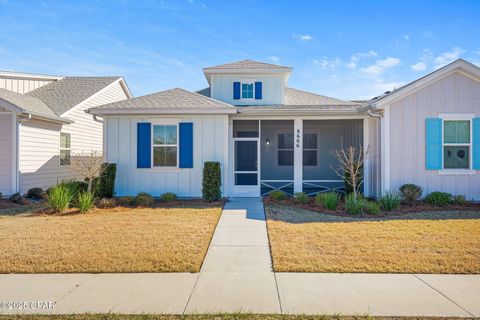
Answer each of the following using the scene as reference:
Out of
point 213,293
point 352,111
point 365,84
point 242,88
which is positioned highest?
point 365,84

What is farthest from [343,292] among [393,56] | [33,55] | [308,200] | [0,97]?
[33,55]

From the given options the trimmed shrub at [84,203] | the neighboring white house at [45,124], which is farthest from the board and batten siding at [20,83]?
the trimmed shrub at [84,203]

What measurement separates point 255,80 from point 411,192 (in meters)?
7.97

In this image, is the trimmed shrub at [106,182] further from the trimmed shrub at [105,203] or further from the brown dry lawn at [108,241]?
the brown dry lawn at [108,241]

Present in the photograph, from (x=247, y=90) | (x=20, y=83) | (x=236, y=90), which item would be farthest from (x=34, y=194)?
(x=247, y=90)

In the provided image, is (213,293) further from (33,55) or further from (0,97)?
(33,55)

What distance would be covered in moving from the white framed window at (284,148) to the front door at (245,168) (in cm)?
379

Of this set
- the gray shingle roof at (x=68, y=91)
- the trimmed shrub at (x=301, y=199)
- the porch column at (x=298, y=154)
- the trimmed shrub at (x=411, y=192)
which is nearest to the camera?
the trimmed shrub at (x=411, y=192)

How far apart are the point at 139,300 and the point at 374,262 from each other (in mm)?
3643

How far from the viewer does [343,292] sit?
4031 mm

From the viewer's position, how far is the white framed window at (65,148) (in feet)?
49.2

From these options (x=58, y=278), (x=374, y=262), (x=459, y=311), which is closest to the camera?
(x=459, y=311)

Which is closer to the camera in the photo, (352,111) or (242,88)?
(352,111)

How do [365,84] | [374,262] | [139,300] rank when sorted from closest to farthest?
[139,300]
[374,262]
[365,84]
